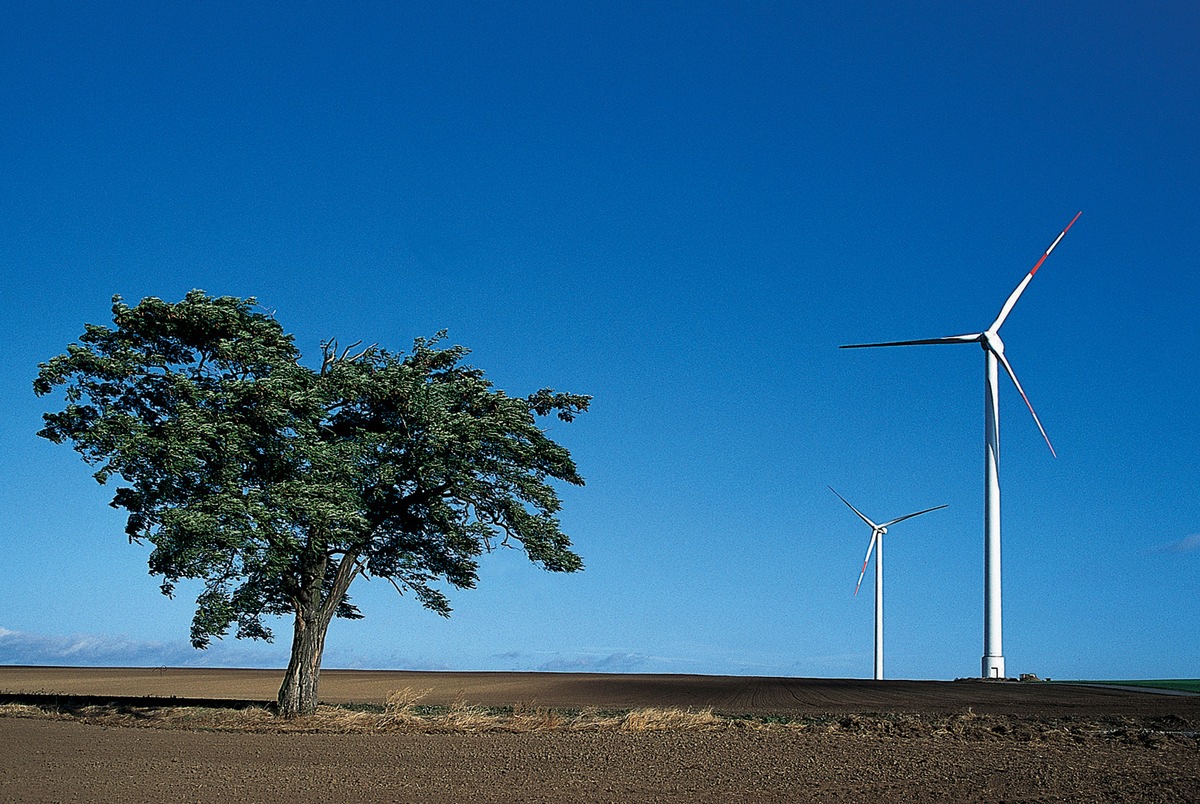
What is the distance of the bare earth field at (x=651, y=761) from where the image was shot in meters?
22.1

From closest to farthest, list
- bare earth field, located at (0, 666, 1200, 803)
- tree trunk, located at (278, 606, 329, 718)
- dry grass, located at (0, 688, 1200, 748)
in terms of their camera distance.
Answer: bare earth field, located at (0, 666, 1200, 803) → dry grass, located at (0, 688, 1200, 748) → tree trunk, located at (278, 606, 329, 718)

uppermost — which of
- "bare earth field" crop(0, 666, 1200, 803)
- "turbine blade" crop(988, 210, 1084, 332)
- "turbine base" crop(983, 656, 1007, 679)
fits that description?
"turbine blade" crop(988, 210, 1084, 332)

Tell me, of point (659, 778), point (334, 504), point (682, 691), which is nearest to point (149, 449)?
point (334, 504)

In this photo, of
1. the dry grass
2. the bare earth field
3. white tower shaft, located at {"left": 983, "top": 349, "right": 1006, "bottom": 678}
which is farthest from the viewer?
white tower shaft, located at {"left": 983, "top": 349, "right": 1006, "bottom": 678}

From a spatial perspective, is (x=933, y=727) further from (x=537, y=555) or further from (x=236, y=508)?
(x=236, y=508)

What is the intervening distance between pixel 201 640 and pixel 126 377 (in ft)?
30.2

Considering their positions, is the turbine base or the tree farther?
the turbine base

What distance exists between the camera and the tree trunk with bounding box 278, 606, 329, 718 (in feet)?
122

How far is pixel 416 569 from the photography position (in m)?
40.0

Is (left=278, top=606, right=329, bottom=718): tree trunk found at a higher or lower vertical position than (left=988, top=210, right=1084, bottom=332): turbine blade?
lower

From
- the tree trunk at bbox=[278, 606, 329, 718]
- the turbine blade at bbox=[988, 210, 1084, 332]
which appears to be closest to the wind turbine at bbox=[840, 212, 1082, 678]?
the turbine blade at bbox=[988, 210, 1084, 332]

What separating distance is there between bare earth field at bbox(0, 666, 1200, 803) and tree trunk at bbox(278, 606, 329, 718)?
296 cm

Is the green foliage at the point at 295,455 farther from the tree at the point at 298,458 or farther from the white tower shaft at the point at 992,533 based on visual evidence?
the white tower shaft at the point at 992,533

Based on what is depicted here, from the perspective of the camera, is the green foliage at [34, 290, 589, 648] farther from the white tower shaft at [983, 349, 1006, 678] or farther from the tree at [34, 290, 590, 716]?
the white tower shaft at [983, 349, 1006, 678]
